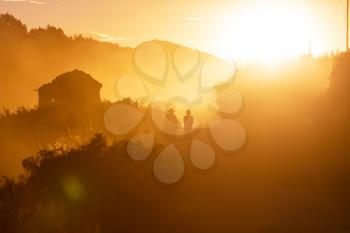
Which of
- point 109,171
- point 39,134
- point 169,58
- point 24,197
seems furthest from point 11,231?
point 169,58

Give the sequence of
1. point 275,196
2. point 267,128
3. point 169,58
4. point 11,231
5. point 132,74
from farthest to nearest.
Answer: point 169,58
point 132,74
point 267,128
point 275,196
point 11,231

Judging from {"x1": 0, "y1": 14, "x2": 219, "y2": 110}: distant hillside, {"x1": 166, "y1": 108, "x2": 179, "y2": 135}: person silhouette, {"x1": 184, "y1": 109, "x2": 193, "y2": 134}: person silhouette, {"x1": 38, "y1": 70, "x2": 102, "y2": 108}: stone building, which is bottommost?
{"x1": 184, "y1": 109, "x2": 193, "y2": 134}: person silhouette

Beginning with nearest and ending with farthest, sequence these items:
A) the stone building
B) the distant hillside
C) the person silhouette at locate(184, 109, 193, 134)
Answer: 1. the person silhouette at locate(184, 109, 193, 134)
2. the stone building
3. the distant hillside

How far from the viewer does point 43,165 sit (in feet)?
71.7

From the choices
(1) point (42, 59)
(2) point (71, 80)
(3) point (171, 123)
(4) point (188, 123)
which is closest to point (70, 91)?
(2) point (71, 80)

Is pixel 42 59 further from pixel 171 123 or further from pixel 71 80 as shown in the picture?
pixel 171 123

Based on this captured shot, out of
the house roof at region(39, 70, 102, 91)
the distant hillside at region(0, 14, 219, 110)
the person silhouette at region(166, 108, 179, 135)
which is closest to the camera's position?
the person silhouette at region(166, 108, 179, 135)

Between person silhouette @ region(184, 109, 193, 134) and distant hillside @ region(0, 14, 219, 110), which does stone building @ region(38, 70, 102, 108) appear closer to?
person silhouette @ region(184, 109, 193, 134)

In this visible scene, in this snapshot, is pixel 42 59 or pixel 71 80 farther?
pixel 42 59

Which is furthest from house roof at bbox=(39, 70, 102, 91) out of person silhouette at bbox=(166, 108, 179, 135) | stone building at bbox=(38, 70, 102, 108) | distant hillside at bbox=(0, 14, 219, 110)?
distant hillside at bbox=(0, 14, 219, 110)

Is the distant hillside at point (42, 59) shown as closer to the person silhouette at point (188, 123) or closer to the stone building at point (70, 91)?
the stone building at point (70, 91)

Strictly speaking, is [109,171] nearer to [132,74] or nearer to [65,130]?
[65,130]

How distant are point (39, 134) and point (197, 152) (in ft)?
55.2

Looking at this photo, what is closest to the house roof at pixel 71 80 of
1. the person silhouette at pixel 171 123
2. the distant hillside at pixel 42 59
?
the person silhouette at pixel 171 123
